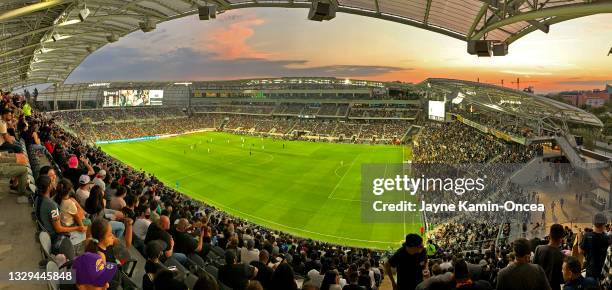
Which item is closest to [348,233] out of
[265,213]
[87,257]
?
[265,213]

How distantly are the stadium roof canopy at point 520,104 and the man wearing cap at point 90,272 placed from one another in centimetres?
3533

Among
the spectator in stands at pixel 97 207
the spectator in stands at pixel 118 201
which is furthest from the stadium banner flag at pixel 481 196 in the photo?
the spectator in stands at pixel 97 207

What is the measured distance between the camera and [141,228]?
700cm

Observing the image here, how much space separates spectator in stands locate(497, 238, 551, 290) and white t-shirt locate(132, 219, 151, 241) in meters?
5.47

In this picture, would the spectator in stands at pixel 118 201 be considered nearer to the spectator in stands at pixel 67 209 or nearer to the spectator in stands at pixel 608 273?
the spectator in stands at pixel 67 209

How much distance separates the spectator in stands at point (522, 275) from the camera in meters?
3.89

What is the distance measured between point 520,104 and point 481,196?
23290 mm

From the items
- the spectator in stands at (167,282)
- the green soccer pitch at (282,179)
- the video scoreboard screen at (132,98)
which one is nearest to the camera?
the spectator in stands at (167,282)

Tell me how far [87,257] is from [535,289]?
4.06 m

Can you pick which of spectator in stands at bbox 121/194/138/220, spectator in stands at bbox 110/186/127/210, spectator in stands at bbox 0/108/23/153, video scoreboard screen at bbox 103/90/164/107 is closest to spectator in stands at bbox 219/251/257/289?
spectator in stands at bbox 121/194/138/220

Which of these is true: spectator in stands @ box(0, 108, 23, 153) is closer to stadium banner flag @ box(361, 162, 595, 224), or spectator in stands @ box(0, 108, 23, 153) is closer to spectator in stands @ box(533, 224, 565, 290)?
spectator in stands @ box(533, 224, 565, 290)

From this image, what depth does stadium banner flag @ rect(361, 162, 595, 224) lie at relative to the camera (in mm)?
17844

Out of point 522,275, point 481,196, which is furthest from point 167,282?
point 481,196

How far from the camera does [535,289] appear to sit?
3.89 meters
